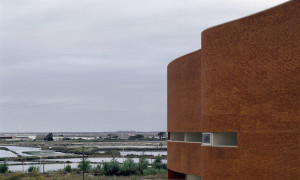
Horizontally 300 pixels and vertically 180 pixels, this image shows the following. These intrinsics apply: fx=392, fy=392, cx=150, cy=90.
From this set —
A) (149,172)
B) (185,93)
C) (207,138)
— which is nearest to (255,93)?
(207,138)

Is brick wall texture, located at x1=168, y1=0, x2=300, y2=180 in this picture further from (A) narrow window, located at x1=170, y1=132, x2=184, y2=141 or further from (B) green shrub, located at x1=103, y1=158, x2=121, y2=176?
(B) green shrub, located at x1=103, y1=158, x2=121, y2=176

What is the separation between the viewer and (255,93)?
593 inches

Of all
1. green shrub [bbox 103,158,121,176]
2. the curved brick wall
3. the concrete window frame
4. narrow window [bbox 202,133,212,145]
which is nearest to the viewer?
the concrete window frame

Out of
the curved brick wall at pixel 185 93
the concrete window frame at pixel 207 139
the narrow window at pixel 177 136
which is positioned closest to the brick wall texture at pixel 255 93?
the concrete window frame at pixel 207 139

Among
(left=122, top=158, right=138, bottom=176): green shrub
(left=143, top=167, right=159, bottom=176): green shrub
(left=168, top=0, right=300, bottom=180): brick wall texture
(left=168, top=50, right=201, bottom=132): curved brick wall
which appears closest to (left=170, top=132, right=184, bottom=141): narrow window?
(left=168, top=50, right=201, bottom=132): curved brick wall

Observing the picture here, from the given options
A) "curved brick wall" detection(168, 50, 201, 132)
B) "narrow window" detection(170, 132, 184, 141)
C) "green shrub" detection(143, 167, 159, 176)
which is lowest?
"green shrub" detection(143, 167, 159, 176)

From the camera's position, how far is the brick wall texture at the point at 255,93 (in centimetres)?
1370

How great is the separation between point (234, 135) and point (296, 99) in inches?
156

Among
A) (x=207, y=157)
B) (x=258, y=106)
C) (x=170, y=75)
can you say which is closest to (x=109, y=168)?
(x=170, y=75)

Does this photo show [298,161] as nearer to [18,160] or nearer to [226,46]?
[226,46]

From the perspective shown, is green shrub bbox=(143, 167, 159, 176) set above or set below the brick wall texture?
below

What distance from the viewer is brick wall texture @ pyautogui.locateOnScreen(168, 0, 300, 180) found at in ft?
45.0

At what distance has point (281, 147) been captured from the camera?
13.9m

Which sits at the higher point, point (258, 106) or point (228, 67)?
point (228, 67)
